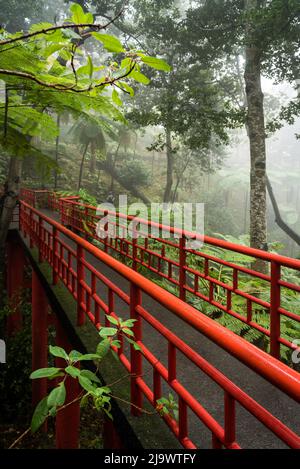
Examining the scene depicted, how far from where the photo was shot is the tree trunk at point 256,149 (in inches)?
363

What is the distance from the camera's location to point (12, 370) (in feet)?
29.1

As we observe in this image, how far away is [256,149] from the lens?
9.45 m

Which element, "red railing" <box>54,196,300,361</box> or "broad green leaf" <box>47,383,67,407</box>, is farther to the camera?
"red railing" <box>54,196,300,361</box>

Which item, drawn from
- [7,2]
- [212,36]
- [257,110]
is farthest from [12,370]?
[7,2]

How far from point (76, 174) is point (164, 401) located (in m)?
28.6

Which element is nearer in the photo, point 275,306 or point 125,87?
point 125,87

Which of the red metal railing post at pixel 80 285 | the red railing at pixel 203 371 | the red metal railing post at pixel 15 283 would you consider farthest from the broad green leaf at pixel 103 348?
the red metal railing post at pixel 15 283

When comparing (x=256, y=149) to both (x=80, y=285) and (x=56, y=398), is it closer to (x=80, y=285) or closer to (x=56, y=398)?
(x=80, y=285)

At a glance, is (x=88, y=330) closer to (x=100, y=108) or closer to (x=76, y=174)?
(x=100, y=108)

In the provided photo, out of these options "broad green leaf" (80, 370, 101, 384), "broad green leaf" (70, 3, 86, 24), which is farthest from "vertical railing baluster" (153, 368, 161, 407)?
"broad green leaf" (70, 3, 86, 24)

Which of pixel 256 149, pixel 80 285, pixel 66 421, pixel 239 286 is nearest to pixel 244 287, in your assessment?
pixel 239 286

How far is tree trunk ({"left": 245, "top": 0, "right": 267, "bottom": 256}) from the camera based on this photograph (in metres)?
9.22

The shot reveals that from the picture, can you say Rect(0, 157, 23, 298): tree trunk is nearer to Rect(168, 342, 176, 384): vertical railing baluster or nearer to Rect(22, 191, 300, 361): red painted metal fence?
Rect(22, 191, 300, 361): red painted metal fence

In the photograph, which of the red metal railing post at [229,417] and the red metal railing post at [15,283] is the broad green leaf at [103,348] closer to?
the red metal railing post at [229,417]
